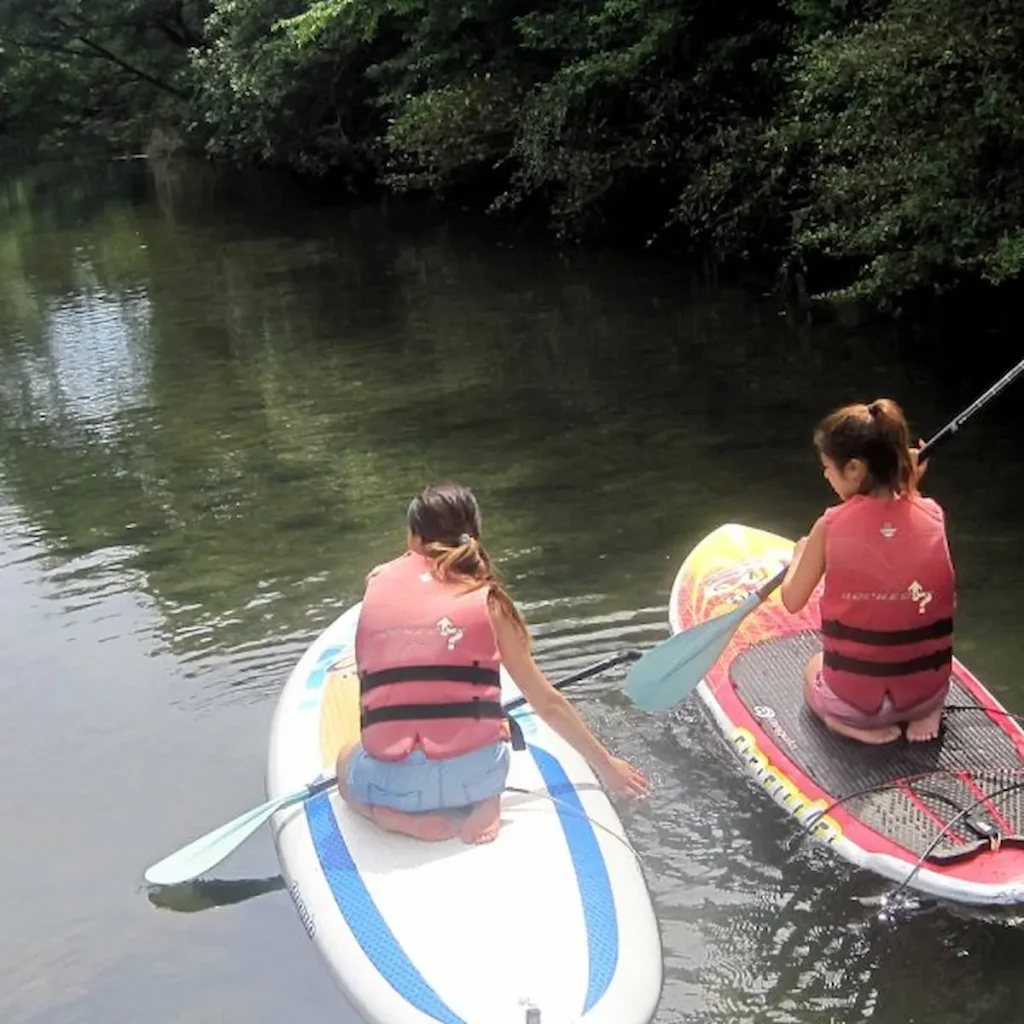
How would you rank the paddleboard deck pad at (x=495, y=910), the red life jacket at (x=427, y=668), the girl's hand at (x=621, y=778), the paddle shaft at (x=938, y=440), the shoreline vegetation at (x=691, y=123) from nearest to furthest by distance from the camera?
1. the paddleboard deck pad at (x=495, y=910)
2. the red life jacket at (x=427, y=668)
3. the girl's hand at (x=621, y=778)
4. the paddle shaft at (x=938, y=440)
5. the shoreline vegetation at (x=691, y=123)

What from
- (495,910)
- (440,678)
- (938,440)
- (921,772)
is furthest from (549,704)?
(938,440)

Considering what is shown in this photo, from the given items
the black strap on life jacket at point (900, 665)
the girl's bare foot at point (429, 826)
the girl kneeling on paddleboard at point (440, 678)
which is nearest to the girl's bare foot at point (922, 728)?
the black strap on life jacket at point (900, 665)

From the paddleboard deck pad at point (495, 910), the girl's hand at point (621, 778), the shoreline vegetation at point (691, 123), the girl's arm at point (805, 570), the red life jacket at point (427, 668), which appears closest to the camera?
the paddleboard deck pad at point (495, 910)

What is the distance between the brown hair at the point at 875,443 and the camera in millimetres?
3729

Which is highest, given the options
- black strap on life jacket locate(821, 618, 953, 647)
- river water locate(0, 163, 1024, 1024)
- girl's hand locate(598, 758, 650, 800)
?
black strap on life jacket locate(821, 618, 953, 647)

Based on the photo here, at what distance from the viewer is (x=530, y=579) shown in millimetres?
6086

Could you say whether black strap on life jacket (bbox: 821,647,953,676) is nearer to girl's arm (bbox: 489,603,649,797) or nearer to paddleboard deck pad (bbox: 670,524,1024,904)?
paddleboard deck pad (bbox: 670,524,1024,904)

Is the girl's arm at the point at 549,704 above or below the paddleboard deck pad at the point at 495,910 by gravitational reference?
above

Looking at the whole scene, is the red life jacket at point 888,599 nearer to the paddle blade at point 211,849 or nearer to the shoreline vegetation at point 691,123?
the paddle blade at point 211,849

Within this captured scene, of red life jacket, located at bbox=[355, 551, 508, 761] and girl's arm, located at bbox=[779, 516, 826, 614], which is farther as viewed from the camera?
girl's arm, located at bbox=[779, 516, 826, 614]

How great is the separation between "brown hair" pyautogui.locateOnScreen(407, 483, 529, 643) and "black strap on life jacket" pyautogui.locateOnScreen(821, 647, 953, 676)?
102cm

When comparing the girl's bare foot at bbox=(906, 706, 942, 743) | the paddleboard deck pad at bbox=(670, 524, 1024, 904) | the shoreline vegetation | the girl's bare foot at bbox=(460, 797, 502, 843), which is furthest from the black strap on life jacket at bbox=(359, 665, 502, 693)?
the shoreline vegetation

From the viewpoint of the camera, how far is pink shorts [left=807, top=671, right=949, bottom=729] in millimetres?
3965

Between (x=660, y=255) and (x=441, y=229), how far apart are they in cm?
450
